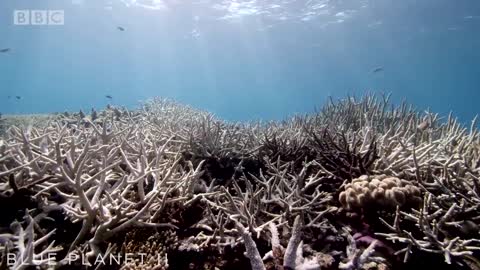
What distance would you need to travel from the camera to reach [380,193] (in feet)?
10.1

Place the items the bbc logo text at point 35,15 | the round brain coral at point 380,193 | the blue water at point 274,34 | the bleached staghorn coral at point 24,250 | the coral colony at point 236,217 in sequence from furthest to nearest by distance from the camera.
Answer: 1. the bbc logo text at point 35,15
2. the blue water at point 274,34
3. the round brain coral at point 380,193
4. the coral colony at point 236,217
5. the bleached staghorn coral at point 24,250

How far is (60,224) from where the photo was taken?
9.52 ft

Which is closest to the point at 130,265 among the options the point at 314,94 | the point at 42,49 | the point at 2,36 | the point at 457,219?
the point at 457,219

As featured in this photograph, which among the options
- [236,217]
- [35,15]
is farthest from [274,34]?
[236,217]

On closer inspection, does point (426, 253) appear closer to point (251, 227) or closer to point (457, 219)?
point (457, 219)

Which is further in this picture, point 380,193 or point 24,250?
point 380,193

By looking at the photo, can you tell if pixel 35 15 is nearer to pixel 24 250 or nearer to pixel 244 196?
pixel 244 196

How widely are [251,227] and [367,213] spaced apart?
1228mm

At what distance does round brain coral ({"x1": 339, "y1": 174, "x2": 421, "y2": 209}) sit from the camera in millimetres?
3070

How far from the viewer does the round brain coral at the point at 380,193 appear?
121 inches

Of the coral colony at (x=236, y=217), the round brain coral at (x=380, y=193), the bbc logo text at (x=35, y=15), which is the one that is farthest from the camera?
the bbc logo text at (x=35, y=15)

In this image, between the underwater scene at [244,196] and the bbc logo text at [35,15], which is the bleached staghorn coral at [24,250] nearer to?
the underwater scene at [244,196]

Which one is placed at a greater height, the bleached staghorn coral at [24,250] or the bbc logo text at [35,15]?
the bbc logo text at [35,15]

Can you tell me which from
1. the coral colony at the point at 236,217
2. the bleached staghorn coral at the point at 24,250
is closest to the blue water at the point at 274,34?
the coral colony at the point at 236,217
